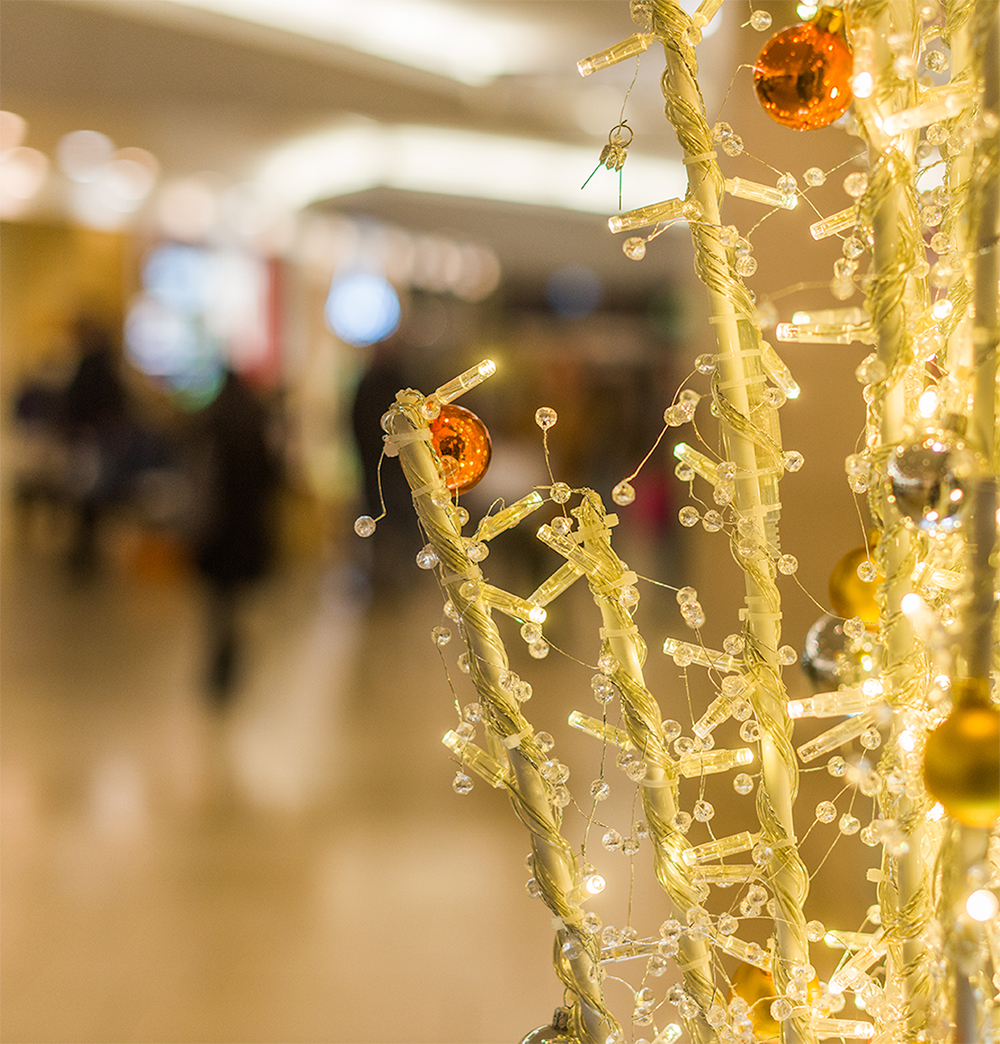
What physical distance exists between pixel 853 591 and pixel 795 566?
0.16 m

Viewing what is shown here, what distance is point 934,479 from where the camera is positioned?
333 mm

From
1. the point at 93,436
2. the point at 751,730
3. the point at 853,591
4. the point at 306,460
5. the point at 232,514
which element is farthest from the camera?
the point at 306,460

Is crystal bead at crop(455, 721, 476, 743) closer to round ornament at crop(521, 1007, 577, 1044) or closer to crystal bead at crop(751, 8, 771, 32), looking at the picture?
round ornament at crop(521, 1007, 577, 1044)

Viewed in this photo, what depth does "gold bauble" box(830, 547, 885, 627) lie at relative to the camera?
1.81 ft

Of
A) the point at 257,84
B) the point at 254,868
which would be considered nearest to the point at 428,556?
the point at 254,868

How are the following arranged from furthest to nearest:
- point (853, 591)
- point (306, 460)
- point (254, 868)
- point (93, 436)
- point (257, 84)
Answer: point (306, 460)
point (93, 436)
point (257, 84)
point (254, 868)
point (853, 591)

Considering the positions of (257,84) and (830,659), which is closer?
(830,659)

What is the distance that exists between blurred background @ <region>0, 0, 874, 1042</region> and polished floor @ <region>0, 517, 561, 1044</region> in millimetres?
10

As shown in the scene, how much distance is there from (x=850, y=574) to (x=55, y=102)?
587 cm

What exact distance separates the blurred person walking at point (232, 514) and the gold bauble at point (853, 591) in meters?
3.03

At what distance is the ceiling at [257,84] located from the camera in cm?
421

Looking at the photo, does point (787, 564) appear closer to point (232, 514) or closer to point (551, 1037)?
point (551, 1037)

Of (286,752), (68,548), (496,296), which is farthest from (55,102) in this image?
(496,296)

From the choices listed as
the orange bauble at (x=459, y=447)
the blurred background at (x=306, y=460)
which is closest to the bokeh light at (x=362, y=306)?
the blurred background at (x=306, y=460)
